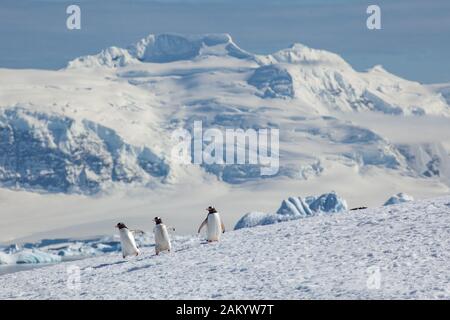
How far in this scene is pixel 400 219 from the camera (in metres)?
30.9

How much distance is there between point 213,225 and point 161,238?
5.71ft

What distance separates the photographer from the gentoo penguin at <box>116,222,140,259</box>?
31.3 meters

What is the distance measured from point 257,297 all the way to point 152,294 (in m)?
2.73

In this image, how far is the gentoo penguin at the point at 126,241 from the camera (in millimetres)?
31266

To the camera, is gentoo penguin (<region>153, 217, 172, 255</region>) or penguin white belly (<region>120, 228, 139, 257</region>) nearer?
gentoo penguin (<region>153, 217, 172, 255</region>)

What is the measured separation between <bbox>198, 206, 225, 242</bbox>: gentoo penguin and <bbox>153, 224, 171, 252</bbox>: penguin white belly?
1202mm

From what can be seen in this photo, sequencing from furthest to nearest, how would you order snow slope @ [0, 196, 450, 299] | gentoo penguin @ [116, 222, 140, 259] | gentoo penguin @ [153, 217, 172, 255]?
gentoo penguin @ [116, 222, 140, 259], gentoo penguin @ [153, 217, 172, 255], snow slope @ [0, 196, 450, 299]

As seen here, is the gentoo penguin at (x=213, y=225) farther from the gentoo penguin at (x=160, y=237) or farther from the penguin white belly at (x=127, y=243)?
the penguin white belly at (x=127, y=243)

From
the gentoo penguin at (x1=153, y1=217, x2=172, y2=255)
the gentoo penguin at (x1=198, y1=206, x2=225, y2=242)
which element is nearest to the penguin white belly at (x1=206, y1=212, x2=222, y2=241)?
the gentoo penguin at (x1=198, y1=206, x2=225, y2=242)

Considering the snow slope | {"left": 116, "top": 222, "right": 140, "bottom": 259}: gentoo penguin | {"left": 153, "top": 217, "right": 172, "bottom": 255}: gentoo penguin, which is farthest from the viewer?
{"left": 116, "top": 222, "right": 140, "bottom": 259}: gentoo penguin

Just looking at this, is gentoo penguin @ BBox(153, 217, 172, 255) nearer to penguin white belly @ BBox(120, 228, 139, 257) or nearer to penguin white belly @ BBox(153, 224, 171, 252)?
penguin white belly @ BBox(153, 224, 171, 252)

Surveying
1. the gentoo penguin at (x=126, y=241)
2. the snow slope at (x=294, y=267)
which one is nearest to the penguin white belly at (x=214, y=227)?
the snow slope at (x=294, y=267)
